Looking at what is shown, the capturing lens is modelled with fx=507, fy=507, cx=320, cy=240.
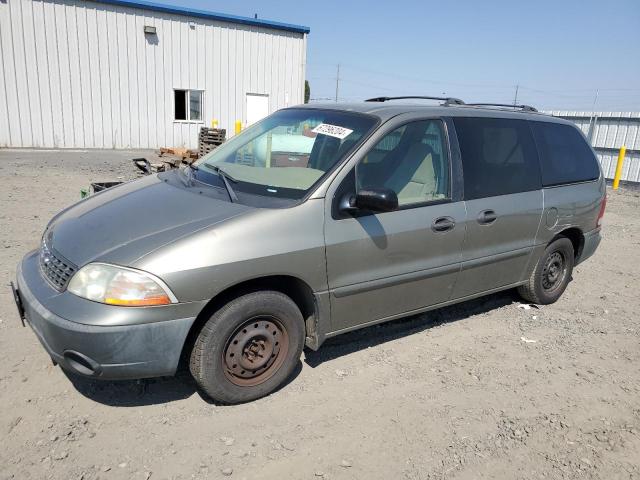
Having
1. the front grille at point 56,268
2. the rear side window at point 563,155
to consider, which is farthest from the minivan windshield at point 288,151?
the rear side window at point 563,155

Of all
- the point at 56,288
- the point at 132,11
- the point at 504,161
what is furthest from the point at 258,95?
the point at 56,288

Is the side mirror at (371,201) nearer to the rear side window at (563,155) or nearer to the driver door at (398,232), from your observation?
the driver door at (398,232)

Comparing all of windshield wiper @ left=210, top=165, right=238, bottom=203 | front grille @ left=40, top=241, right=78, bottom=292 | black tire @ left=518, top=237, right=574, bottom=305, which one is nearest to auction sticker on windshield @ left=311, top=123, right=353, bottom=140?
windshield wiper @ left=210, top=165, right=238, bottom=203

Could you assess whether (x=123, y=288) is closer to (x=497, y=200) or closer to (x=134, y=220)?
(x=134, y=220)

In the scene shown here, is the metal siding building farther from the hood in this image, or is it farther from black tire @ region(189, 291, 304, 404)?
black tire @ region(189, 291, 304, 404)

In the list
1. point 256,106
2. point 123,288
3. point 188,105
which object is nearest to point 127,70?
point 188,105

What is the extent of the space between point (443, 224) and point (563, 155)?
194 centimetres

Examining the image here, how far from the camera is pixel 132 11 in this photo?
17250 millimetres

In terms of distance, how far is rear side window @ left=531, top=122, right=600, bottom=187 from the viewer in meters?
4.67

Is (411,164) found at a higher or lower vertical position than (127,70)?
lower

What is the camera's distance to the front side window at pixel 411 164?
11.5 feet

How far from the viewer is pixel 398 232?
3504mm

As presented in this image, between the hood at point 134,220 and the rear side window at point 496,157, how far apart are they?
1.91 meters

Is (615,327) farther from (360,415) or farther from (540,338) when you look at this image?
(360,415)
